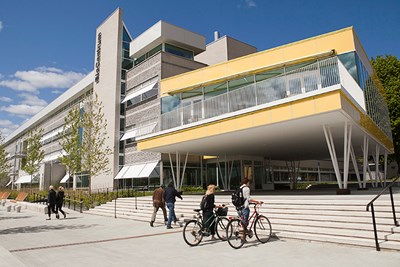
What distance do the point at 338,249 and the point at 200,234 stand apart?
3.58 metres

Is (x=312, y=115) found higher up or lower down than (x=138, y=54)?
lower down

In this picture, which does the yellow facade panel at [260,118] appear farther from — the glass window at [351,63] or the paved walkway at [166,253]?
the paved walkway at [166,253]

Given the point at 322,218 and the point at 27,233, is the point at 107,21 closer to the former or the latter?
the point at 27,233

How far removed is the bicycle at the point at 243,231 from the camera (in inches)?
322

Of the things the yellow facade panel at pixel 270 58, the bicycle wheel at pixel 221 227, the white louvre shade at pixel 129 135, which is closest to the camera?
the bicycle wheel at pixel 221 227

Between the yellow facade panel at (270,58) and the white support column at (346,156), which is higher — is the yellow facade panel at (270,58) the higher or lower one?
the higher one

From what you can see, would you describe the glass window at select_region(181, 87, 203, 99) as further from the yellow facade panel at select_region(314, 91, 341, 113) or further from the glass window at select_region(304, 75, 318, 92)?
the yellow facade panel at select_region(314, 91, 341, 113)

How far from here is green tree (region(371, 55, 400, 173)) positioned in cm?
2898

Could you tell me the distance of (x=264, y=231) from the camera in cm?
917

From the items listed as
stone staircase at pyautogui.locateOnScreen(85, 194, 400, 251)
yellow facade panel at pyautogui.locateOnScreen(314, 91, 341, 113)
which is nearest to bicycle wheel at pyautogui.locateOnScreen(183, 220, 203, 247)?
stone staircase at pyautogui.locateOnScreen(85, 194, 400, 251)

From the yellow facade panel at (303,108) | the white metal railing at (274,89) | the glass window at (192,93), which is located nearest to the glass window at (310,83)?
the white metal railing at (274,89)

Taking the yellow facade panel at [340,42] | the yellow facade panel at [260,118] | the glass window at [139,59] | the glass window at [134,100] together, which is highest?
the glass window at [139,59]

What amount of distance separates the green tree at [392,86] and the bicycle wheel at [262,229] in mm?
25197

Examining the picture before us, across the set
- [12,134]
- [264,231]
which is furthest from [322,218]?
[12,134]
